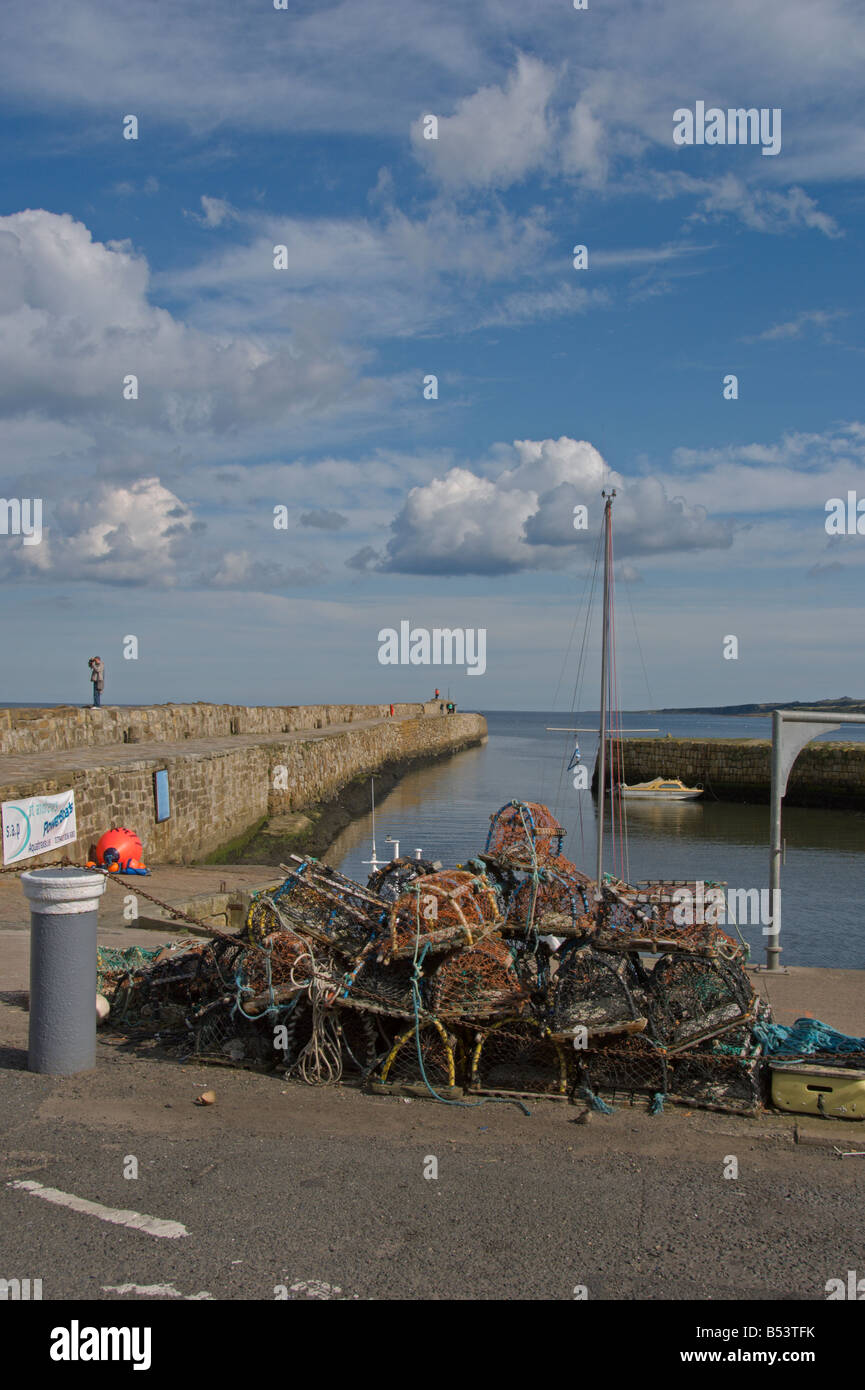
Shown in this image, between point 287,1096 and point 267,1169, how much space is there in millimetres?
1121

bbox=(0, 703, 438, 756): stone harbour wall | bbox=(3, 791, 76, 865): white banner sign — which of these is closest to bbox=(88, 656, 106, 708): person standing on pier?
bbox=(0, 703, 438, 756): stone harbour wall

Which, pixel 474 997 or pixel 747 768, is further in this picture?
pixel 747 768

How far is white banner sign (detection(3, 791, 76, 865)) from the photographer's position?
13609 millimetres

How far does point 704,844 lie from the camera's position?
33.2 metres

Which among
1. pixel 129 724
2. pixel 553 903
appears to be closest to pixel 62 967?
pixel 553 903

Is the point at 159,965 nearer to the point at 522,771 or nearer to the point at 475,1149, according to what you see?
the point at 475,1149

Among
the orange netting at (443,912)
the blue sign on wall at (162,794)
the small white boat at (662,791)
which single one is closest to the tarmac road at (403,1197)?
the orange netting at (443,912)

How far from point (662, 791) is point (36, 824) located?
122 ft

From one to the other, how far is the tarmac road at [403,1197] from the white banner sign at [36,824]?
7707 mm

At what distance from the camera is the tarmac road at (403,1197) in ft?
13.3

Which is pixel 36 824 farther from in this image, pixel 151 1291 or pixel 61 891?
pixel 151 1291

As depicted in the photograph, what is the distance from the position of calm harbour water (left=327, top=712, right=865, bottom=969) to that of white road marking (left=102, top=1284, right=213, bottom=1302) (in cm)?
1162

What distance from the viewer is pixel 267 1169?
16.8 ft

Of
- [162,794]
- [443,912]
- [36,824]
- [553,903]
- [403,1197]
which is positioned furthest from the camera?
[162,794]
